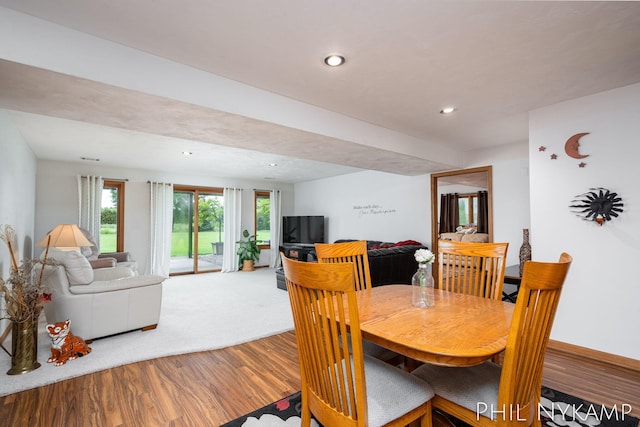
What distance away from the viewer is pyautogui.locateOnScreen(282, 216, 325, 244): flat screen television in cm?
788

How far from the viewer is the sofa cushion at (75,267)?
119 inches

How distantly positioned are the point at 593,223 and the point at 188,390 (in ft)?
12.2

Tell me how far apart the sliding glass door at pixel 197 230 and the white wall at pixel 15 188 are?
2705mm

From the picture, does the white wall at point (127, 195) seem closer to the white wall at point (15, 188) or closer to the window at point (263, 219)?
the window at point (263, 219)

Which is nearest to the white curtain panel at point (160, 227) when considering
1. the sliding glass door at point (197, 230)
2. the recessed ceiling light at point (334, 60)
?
the sliding glass door at point (197, 230)

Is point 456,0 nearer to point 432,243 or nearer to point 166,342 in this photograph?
point 166,342

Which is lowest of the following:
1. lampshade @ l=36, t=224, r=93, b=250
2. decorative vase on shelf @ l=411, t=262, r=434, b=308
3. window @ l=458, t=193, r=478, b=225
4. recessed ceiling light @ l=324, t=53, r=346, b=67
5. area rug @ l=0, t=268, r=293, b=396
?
area rug @ l=0, t=268, r=293, b=396

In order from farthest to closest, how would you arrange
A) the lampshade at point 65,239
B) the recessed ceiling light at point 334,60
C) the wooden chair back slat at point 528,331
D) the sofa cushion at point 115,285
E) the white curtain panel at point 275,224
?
the white curtain panel at point 275,224, the sofa cushion at point 115,285, the lampshade at point 65,239, the recessed ceiling light at point 334,60, the wooden chair back slat at point 528,331

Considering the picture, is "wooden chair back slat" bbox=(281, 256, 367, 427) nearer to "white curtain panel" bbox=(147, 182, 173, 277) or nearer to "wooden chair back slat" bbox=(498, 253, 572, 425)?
"wooden chair back slat" bbox=(498, 253, 572, 425)

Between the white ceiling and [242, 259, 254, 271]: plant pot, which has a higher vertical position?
the white ceiling

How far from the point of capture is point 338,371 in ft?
3.73

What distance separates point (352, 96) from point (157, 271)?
6091mm

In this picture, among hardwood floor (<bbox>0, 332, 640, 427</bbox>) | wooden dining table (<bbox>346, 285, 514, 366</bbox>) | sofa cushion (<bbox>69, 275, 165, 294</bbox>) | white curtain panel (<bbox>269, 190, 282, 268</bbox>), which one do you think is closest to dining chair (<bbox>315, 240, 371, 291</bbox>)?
wooden dining table (<bbox>346, 285, 514, 366</bbox>)

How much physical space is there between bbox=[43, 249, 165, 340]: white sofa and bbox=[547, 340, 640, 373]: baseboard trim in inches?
170
